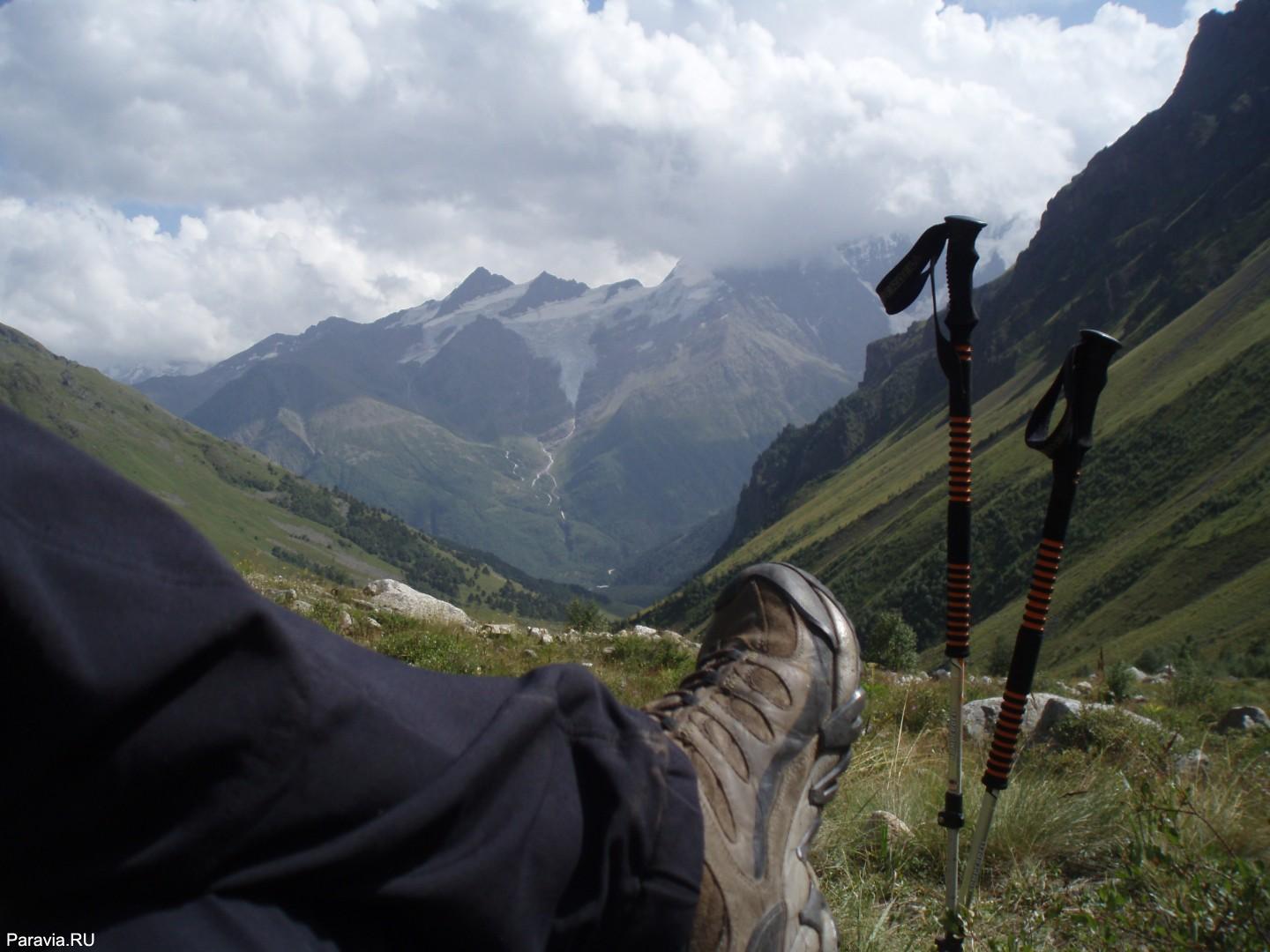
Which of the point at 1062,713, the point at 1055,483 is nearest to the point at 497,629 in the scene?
the point at 1062,713

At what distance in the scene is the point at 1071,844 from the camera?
13.3ft

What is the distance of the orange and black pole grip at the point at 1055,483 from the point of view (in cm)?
338

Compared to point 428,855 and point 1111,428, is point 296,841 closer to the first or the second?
point 428,855

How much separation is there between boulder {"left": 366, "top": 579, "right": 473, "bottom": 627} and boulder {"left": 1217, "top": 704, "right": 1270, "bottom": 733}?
8.30 metres

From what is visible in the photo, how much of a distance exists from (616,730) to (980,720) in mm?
6573

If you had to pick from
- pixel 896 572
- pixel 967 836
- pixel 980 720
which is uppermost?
pixel 967 836

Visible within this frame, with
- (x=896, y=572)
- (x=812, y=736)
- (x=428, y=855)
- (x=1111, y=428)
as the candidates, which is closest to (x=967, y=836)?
(x=812, y=736)

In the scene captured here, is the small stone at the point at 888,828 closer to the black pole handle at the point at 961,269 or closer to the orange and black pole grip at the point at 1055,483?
the orange and black pole grip at the point at 1055,483

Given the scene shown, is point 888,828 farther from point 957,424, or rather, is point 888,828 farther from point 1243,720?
point 1243,720

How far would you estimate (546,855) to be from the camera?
2102mm

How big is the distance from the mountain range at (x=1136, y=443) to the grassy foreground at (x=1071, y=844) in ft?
56.3

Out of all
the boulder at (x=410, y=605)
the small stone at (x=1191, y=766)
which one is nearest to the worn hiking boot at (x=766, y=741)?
the small stone at (x=1191, y=766)

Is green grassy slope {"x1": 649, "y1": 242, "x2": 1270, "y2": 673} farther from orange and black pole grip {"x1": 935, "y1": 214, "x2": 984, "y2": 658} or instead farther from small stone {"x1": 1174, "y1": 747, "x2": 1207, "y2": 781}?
orange and black pole grip {"x1": 935, "y1": 214, "x2": 984, "y2": 658}

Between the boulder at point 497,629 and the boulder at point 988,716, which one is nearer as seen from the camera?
the boulder at point 988,716
